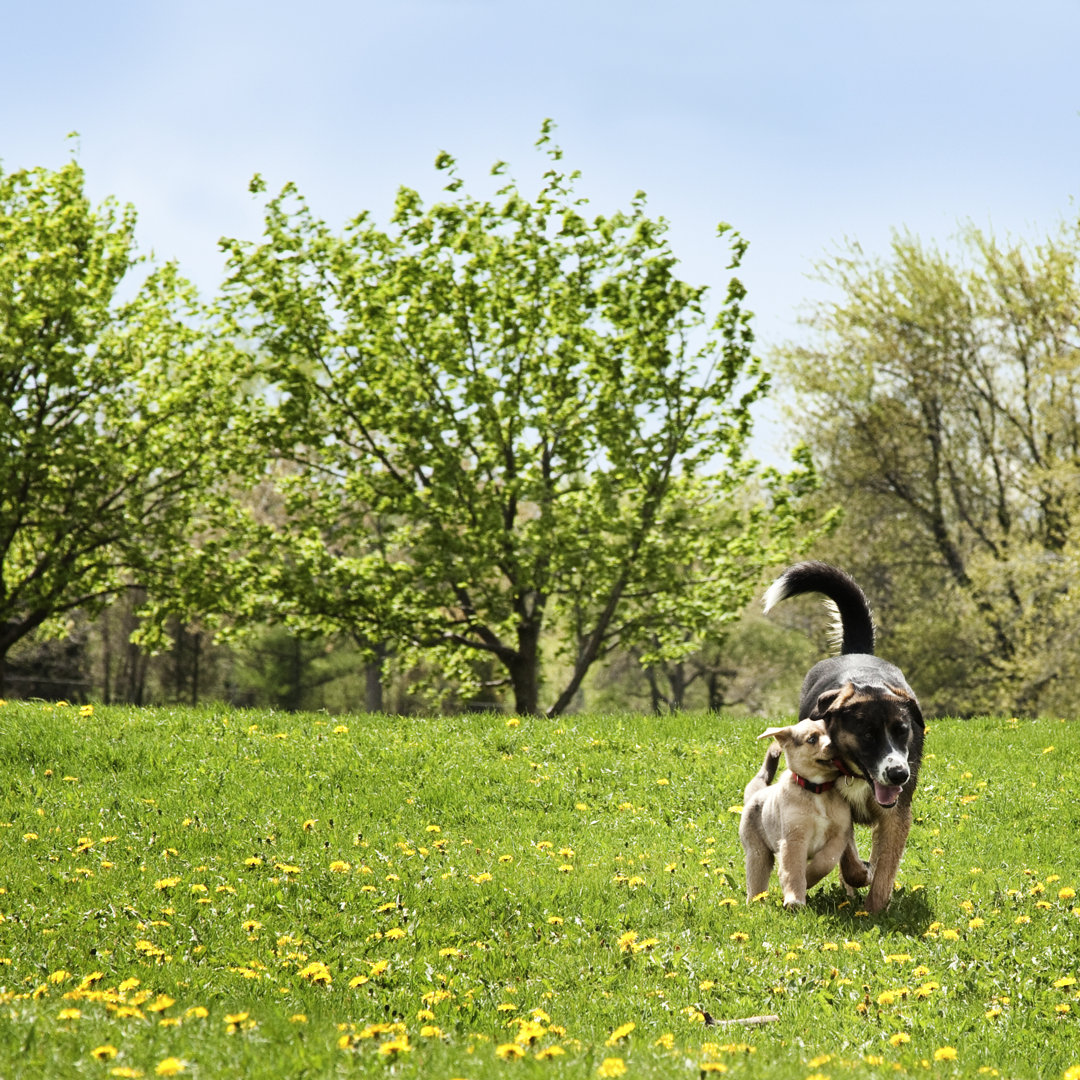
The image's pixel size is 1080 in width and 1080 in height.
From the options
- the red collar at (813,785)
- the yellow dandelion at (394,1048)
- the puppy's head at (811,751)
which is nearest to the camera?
the yellow dandelion at (394,1048)

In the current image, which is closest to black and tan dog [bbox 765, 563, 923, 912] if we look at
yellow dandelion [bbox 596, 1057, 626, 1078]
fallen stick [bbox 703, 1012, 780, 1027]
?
fallen stick [bbox 703, 1012, 780, 1027]

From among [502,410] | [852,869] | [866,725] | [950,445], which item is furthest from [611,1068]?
[950,445]

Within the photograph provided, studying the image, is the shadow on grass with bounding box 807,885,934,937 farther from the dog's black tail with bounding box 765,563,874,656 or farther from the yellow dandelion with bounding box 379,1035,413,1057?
the yellow dandelion with bounding box 379,1035,413,1057

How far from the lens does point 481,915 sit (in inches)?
279

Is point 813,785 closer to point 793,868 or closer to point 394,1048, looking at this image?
point 793,868

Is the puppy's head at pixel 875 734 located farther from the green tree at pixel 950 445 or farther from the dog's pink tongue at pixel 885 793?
the green tree at pixel 950 445

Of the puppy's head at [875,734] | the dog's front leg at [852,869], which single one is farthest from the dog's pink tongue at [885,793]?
the dog's front leg at [852,869]

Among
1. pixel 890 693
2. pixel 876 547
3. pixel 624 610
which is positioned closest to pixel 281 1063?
pixel 890 693

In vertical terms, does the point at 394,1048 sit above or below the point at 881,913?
above

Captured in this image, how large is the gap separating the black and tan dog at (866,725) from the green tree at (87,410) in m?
15.0

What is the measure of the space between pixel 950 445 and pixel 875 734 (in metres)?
24.2

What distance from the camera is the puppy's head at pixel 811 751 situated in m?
6.75

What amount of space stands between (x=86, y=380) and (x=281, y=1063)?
1899 cm

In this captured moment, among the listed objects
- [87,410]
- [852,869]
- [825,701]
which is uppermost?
[87,410]
